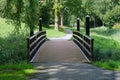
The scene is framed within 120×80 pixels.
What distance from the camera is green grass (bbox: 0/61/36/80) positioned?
389 inches

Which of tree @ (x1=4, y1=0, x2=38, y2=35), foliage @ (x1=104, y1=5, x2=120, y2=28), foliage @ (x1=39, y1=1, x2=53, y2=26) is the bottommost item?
foliage @ (x1=104, y1=5, x2=120, y2=28)

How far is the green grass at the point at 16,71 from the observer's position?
389 inches

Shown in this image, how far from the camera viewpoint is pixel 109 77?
10125 millimetres

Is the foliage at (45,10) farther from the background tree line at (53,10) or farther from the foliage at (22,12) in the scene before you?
the foliage at (22,12)

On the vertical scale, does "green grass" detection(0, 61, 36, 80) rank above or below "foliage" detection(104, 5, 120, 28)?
above

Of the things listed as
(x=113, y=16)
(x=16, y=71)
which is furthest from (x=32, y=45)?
(x=113, y=16)

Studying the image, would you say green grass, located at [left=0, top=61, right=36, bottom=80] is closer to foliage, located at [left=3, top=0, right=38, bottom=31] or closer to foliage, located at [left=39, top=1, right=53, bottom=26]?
foliage, located at [left=3, top=0, right=38, bottom=31]

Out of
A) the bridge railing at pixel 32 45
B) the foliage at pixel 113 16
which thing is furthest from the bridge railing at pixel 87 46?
the foliage at pixel 113 16

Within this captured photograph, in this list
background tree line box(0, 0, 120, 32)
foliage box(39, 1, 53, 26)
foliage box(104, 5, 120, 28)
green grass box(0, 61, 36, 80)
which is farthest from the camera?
foliage box(104, 5, 120, 28)

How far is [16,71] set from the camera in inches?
439

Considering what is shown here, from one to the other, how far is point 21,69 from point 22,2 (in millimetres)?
4934

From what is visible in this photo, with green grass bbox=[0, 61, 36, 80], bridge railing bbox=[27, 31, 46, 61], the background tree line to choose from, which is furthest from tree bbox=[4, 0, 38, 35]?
green grass bbox=[0, 61, 36, 80]

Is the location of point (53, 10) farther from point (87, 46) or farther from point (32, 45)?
point (32, 45)

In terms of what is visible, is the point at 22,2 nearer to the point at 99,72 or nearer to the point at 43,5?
the point at 99,72
